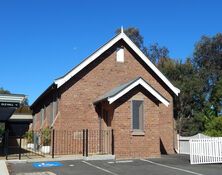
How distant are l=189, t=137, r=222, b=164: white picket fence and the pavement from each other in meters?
0.69

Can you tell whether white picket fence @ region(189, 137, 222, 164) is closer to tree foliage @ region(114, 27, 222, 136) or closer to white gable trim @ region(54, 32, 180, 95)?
white gable trim @ region(54, 32, 180, 95)

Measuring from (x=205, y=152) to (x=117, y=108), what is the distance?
210 inches

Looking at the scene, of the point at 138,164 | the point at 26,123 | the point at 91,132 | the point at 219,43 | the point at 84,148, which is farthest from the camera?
the point at 219,43

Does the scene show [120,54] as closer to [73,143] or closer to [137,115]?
[137,115]

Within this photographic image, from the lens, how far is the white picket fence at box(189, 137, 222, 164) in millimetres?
19703

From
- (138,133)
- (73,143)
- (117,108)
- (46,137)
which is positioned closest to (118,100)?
(117,108)

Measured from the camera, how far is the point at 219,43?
6016cm

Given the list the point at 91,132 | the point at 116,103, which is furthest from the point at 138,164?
the point at 91,132

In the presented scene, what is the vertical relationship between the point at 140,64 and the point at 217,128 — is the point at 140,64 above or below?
above

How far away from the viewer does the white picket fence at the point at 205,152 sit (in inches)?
776

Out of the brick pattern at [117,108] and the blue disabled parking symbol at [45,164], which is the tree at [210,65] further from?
the blue disabled parking symbol at [45,164]

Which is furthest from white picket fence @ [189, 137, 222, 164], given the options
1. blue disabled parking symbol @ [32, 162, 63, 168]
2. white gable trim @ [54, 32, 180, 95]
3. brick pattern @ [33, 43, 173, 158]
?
white gable trim @ [54, 32, 180, 95]

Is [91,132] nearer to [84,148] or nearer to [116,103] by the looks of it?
[84,148]

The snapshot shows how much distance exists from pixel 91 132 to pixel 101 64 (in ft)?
14.8
